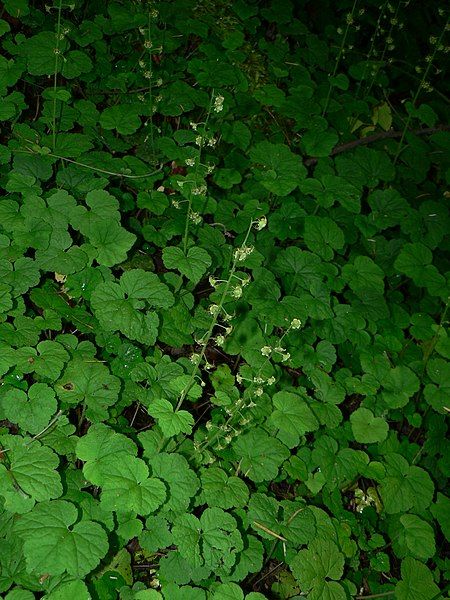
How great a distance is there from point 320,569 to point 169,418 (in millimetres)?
801

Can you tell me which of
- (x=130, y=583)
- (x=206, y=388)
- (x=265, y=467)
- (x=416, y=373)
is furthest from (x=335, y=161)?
(x=130, y=583)

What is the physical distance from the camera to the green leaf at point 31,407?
1.77 m

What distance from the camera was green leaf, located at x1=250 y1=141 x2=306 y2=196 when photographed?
2678 millimetres

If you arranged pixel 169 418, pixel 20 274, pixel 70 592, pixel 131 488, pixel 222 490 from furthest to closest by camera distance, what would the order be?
pixel 20 274
pixel 222 490
pixel 169 418
pixel 131 488
pixel 70 592

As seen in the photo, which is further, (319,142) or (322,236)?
(319,142)

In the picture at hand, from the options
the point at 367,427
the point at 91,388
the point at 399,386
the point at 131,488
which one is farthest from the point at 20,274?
the point at 399,386

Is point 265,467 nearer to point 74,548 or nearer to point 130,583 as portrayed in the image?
point 130,583

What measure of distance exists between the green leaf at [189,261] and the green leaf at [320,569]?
3.47 ft

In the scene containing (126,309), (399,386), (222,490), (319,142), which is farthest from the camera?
(319,142)

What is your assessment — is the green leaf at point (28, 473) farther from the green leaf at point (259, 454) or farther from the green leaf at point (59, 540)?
the green leaf at point (259, 454)

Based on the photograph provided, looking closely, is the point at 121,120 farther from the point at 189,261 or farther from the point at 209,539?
the point at 209,539

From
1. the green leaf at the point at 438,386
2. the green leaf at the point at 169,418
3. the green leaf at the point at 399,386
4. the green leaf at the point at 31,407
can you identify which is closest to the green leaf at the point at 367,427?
the green leaf at the point at 399,386

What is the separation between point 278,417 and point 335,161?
5.38 feet

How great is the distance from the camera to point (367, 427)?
7.53ft
